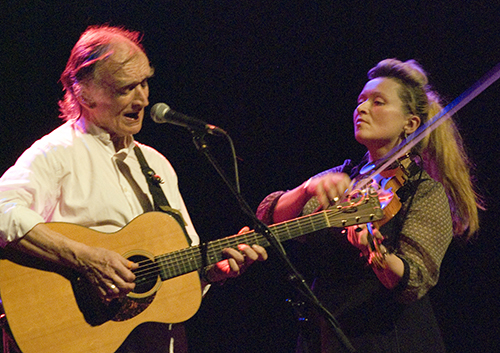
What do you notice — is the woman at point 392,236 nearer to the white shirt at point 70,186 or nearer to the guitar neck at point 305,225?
the guitar neck at point 305,225

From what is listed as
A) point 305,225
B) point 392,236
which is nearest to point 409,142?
point 392,236

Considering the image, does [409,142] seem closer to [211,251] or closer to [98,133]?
[211,251]

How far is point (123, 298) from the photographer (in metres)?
2.06

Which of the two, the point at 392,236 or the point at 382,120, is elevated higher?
the point at 382,120

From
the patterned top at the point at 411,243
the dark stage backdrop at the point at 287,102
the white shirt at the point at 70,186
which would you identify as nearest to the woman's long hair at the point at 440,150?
the patterned top at the point at 411,243

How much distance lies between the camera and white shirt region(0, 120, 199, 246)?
196 cm

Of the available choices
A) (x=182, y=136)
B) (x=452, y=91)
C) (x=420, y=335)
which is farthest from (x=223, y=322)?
(x=452, y=91)

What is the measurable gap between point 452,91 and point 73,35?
11.3ft

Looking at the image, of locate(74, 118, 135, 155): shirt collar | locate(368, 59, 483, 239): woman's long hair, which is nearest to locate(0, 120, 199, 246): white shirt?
locate(74, 118, 135, 155): shirt collar

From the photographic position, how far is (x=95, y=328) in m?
1.98

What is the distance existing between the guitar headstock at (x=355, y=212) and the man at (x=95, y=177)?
0.43 metres

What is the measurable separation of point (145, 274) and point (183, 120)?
806 mm

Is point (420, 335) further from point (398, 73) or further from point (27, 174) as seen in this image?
point (27, 174)

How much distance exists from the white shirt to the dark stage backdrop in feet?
5.03
